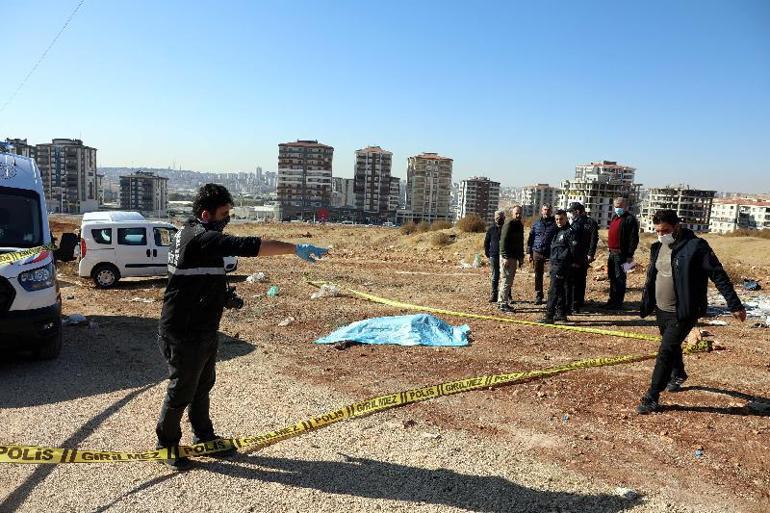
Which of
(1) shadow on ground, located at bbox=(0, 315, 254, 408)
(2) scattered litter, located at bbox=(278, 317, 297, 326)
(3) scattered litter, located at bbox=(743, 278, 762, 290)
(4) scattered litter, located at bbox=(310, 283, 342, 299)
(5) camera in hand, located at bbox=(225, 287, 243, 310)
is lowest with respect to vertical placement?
(1) shadow on ground, located at bbox=(0, 315, 254, 408)

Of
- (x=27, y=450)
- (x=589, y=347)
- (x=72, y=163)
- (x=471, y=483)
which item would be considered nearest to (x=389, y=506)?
(x=471, y=483)

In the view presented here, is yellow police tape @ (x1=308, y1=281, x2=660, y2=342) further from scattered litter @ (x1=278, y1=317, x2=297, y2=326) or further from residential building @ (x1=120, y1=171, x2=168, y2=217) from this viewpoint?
residential building @ (x1=120, y1=171, x2=168, y2=217)

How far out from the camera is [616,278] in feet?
33.4

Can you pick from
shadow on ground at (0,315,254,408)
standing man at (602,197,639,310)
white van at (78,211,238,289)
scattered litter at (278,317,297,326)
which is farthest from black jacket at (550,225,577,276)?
white van at (78,211,238,289)

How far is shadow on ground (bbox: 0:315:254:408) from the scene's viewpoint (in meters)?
5.68

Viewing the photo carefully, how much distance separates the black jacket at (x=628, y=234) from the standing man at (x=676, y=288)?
4.51 meters

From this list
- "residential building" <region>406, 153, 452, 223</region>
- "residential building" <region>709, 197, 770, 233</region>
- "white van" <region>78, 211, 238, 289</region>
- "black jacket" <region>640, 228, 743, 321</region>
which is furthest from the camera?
"residential building" <region>709, 197, 770, 233</region>

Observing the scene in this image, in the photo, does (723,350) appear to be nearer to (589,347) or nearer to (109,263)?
(589,347)

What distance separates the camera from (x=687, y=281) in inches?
192

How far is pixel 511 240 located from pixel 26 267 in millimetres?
7219

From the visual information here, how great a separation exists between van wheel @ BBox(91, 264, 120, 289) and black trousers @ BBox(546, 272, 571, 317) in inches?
393

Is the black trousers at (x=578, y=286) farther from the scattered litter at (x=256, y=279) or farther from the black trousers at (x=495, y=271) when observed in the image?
the scattered litter at (x=256, y=279)

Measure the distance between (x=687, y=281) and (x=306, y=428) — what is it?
3577 millimetres

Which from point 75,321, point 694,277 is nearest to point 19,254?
point 75,321
